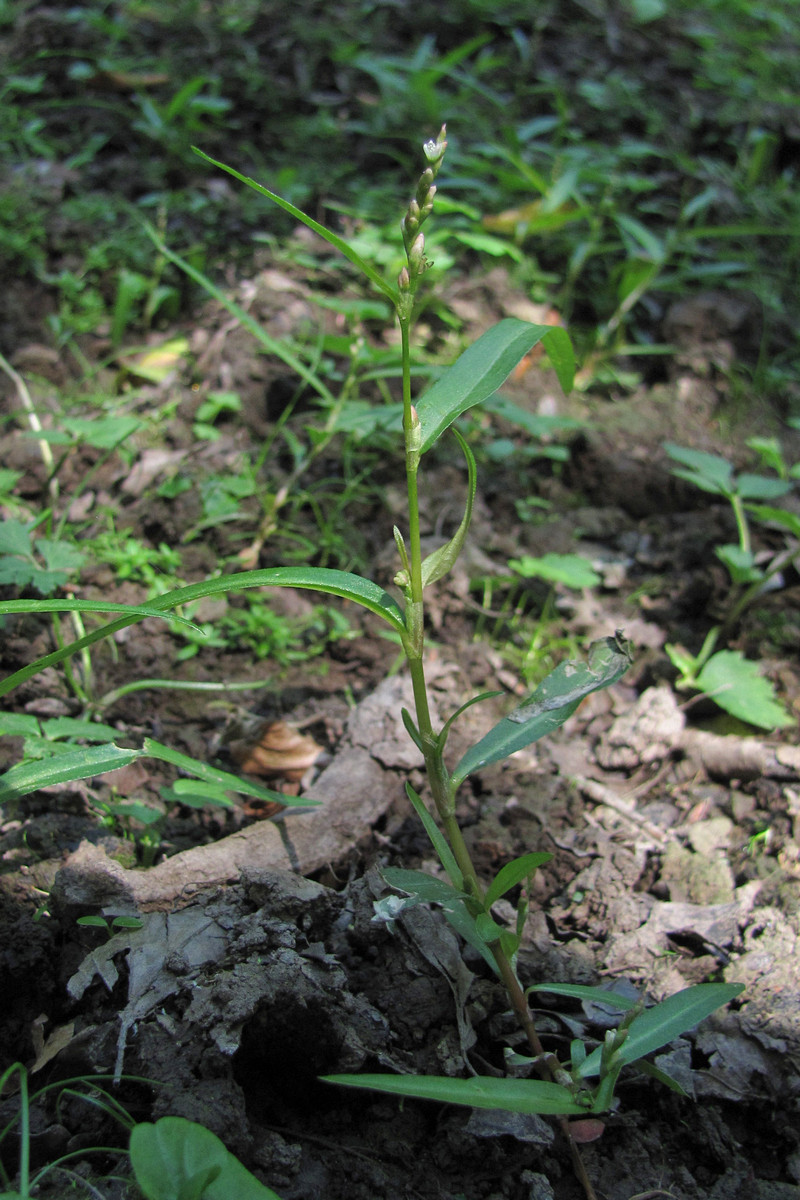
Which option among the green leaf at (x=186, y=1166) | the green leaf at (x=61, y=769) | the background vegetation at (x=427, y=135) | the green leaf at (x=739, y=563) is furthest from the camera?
the background vegetation at (x=427, y=135)

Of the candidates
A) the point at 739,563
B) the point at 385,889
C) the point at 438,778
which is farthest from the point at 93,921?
the point at 739,563

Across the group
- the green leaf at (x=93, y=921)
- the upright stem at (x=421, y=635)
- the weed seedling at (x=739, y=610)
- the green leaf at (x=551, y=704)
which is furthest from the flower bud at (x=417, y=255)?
the weed seedling at (x=739, y=610)

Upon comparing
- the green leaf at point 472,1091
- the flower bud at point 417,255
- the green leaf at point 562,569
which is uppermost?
the flower bud at point 417,255

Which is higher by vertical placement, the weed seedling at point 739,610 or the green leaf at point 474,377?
the green leaf at point 474,377

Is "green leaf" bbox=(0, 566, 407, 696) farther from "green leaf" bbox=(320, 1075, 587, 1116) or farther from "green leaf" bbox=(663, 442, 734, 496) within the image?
"green leaf" bbox=(663, 442, 734, 496)

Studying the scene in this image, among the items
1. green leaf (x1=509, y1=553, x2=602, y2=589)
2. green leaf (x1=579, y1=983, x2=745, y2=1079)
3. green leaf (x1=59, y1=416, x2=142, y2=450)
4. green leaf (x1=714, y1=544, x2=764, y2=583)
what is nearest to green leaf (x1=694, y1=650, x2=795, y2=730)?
green leaf (x1=714, y1=544, x2=764, y2=583)

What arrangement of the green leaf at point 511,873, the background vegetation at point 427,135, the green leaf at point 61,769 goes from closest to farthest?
the green leaf at point 511,873, the green leaf at point 61,769, the background vegetation at point 427,135

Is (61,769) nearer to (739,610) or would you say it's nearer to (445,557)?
(445,557)

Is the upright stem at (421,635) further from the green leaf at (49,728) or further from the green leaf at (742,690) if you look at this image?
the green leaf at (742,690)
